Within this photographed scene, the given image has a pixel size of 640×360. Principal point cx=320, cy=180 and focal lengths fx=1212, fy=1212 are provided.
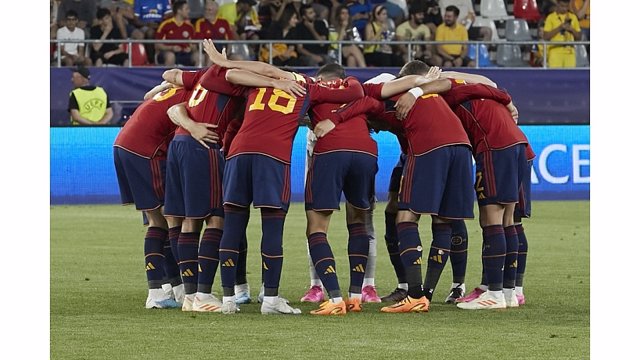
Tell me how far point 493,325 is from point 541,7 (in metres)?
18.1

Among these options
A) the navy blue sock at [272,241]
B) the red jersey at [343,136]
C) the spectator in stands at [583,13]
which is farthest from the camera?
the spectator in stands at [583,13]

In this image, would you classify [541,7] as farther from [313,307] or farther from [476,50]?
[313,307]

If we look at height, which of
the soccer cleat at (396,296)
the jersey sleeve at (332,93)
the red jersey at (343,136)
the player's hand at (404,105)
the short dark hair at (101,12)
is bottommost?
the soccer cleat at (396,296)

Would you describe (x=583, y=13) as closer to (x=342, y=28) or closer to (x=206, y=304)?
(x=342, y=28)

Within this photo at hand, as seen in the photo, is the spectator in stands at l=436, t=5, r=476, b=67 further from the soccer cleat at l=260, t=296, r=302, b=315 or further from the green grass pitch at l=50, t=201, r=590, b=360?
the soccer cleat at l=260, t=296, r=302, b=315

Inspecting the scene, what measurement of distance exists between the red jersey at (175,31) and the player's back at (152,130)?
1342 cm

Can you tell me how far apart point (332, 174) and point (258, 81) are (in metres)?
0.83

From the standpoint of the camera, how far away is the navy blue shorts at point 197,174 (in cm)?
855

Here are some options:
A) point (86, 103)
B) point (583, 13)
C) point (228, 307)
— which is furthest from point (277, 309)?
point (583, 13)

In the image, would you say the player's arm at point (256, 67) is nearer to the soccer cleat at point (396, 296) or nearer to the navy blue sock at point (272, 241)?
the navy blue sock at point (272, 241)

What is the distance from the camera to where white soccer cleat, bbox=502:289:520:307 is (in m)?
9.20

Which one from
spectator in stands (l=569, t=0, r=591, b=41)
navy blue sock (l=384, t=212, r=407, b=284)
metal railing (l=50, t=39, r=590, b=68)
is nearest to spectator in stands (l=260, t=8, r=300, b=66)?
metal railing (l=50, t=39, r=590, b=68)

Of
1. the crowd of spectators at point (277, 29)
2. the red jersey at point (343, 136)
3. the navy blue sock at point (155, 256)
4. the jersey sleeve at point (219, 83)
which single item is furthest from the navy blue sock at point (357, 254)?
the crowd of spectators at point (277, 29)

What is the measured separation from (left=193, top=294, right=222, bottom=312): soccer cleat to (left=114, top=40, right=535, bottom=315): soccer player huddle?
16mm
